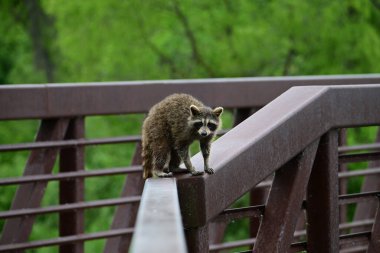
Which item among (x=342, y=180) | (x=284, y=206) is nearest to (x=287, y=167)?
(x=284, y=206)

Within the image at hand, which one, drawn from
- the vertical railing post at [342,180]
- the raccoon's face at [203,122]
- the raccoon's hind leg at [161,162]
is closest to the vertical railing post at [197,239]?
the raccoon's hind leg at [161,162]

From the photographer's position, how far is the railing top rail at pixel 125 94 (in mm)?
5160

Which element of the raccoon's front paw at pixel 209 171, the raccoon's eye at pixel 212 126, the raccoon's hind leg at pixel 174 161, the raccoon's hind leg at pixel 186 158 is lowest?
the raccoon's hind leg at pixel 174 161

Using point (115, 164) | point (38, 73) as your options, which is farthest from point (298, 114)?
point (38, 73)

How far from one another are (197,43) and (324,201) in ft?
55.5

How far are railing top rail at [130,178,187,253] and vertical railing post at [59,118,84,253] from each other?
243cm

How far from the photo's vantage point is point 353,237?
4.30 m

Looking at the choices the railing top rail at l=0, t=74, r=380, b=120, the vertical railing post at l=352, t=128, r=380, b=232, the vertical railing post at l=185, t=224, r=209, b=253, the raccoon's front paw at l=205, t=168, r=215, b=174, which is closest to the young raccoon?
the raccoon's front paw at l=205, t=168, r=215, b=174

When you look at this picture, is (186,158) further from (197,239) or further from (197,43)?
(197,43)

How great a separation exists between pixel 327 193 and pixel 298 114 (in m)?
0.38

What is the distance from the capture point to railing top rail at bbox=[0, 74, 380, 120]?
5160mm

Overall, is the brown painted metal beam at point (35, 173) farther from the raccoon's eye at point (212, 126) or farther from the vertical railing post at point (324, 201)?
the vertical railing post at point (324, 201)

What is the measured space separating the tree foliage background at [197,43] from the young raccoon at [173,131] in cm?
1302

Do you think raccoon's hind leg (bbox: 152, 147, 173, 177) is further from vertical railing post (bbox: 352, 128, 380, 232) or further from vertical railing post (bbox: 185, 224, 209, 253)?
vertical railing post (bbox: 352, 128, 380, 232)
